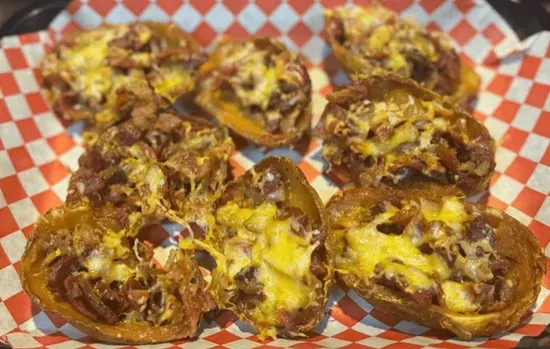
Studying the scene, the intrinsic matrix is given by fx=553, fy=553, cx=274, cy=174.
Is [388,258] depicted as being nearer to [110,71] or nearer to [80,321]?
[80,321]

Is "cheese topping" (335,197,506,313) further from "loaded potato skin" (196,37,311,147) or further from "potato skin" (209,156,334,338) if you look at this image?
"loaded potato skin" (196,37,311,147)

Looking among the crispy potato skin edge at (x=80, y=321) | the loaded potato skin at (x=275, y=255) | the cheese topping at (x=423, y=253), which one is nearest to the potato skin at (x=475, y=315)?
the cheese topping at (x=423, y=253)

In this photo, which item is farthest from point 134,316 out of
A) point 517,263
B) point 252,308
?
point 517,263

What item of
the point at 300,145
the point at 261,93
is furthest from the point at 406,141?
the point at 261,93

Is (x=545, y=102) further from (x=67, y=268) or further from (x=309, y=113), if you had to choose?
(x=67, y=268)

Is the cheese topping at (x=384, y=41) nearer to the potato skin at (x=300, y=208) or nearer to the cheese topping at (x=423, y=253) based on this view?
the potato skin at (x=300, y=208)
